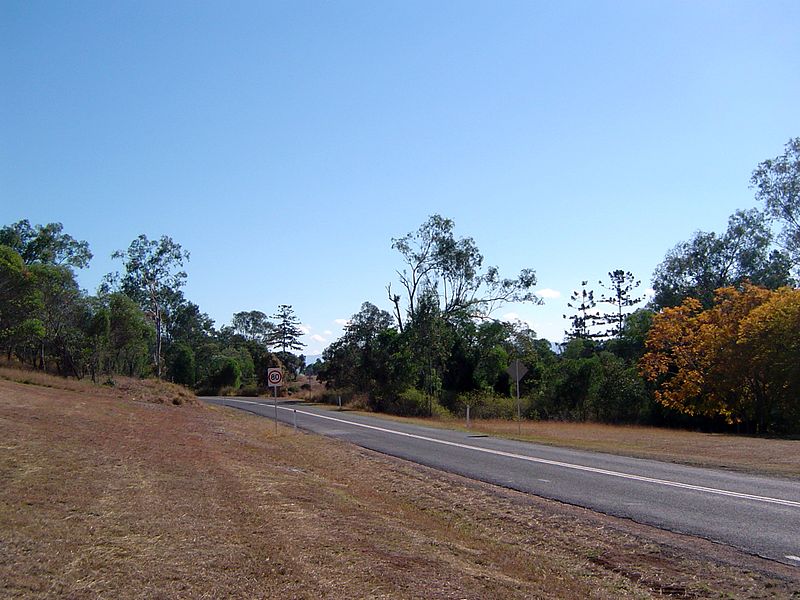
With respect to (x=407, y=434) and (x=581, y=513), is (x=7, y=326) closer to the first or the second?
(x=407, y=434)

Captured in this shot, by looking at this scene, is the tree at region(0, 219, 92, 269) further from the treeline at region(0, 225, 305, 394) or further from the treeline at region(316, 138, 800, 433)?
the treeline at region(316, 138, 800, 433)

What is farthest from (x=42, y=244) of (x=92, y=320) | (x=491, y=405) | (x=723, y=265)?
(x=723, y=265)

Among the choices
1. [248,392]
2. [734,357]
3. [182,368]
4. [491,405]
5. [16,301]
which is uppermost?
[16,301]

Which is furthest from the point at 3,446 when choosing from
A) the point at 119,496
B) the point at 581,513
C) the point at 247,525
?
the point at 581,513

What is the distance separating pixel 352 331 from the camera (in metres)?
69.1

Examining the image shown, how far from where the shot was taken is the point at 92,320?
1812 inches

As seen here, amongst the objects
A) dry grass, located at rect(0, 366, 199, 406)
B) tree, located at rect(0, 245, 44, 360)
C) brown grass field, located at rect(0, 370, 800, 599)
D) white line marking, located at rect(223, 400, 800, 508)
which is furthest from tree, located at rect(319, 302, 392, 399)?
brown grass field, located at rect(0, 370, 800, 599)

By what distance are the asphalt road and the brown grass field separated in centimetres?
60

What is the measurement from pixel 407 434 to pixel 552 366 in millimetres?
29289

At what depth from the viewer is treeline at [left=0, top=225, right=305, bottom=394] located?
131 ft

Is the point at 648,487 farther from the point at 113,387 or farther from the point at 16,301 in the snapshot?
the point at 16,301

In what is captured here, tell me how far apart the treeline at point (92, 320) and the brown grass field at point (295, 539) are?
2959cm

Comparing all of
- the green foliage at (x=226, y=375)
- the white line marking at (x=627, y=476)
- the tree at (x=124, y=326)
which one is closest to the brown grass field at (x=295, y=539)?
the white line marking at (x=627, y=476)

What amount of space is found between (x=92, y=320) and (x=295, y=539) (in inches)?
1681
